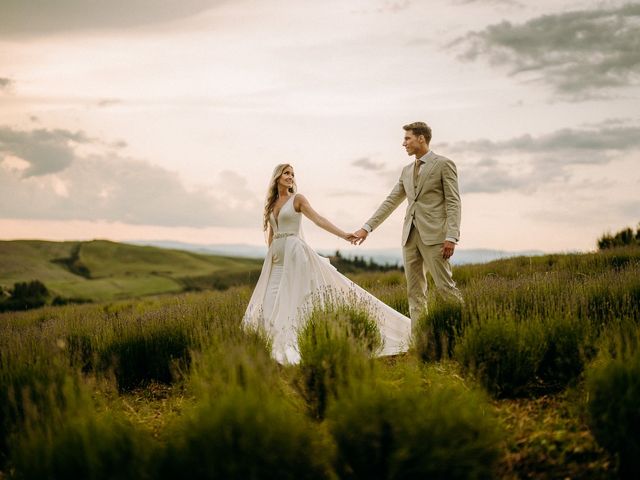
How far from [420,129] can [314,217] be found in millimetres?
1978

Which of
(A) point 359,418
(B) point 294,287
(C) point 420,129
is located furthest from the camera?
(B) point 294,287

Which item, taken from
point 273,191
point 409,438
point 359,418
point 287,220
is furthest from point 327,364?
point 273,191

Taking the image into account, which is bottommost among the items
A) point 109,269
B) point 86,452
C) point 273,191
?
point 109,269

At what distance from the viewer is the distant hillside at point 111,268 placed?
56000mm

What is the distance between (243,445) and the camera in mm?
3379

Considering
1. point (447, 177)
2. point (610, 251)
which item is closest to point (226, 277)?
point (610, 251)

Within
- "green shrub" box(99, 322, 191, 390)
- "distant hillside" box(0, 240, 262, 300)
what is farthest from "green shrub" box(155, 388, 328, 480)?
"distant hillside" box(0, 240, 262, 300)

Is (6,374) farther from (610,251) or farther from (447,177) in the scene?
(610,251)

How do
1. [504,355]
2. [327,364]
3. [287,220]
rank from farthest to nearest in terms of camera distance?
[287,220], [504,355], [327,364]

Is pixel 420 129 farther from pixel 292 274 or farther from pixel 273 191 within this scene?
pixel 292 274

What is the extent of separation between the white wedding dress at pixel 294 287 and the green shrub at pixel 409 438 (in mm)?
3860

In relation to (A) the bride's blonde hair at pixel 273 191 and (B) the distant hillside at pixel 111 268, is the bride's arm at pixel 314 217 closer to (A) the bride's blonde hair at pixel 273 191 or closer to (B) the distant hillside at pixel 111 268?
(A) the bride's blonde hair at pixel 273 191

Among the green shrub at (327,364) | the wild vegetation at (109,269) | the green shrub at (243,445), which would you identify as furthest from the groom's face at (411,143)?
the wild vegetation at (109,269)

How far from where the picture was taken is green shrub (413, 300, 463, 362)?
6.13 m
